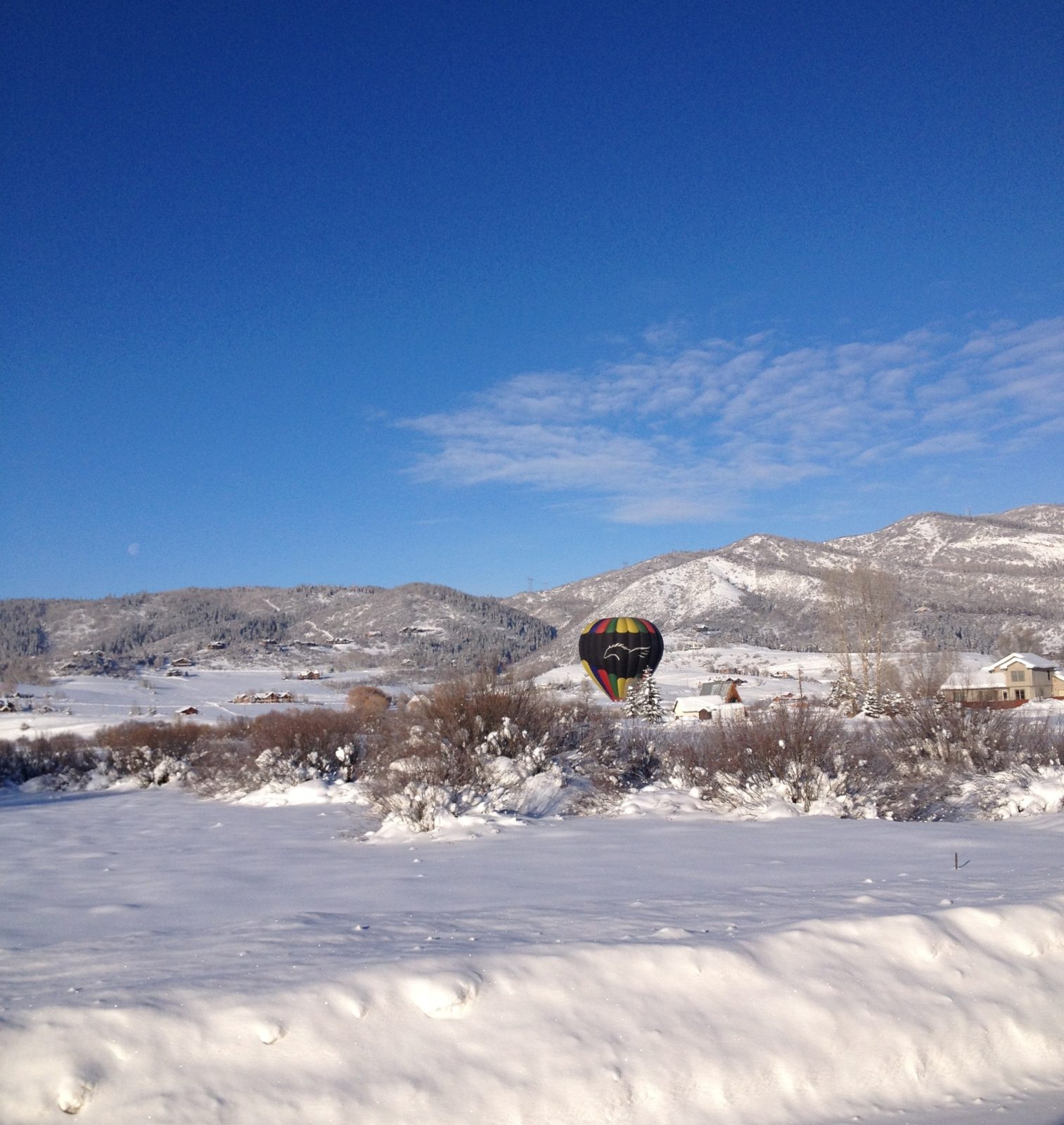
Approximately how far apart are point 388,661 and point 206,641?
155 feet

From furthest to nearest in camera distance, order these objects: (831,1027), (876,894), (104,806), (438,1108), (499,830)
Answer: (104,806), (499,830), (876,894), (831,1027), (438,1108)

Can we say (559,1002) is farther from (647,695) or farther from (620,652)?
(620,652)

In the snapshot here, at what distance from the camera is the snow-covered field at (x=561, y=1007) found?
411 cm

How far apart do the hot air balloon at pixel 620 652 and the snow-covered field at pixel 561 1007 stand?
143 ft

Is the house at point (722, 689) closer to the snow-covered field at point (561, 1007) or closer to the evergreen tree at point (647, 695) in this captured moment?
the evergreen tree at point (647, 695)

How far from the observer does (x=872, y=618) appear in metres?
50.3

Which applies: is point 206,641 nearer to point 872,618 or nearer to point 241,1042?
point 872,618

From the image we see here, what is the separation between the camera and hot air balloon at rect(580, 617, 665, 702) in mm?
51312

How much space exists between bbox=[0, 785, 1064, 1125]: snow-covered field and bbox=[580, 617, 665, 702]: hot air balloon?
43.6 metres

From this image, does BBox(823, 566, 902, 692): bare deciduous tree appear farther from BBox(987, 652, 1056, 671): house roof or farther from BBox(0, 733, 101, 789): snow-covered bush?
BBox(0, 733, 101, 789): snow-covered bush

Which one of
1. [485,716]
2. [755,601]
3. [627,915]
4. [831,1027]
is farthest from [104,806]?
[755,601]

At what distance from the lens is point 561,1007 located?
15.4ft

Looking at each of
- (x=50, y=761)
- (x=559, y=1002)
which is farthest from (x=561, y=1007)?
(x=50, y=761)

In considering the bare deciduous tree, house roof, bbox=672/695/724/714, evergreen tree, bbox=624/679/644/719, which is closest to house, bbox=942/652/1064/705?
the bare deciduous tree
